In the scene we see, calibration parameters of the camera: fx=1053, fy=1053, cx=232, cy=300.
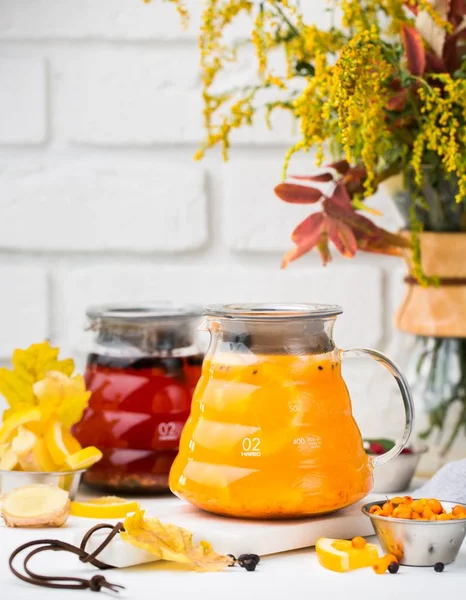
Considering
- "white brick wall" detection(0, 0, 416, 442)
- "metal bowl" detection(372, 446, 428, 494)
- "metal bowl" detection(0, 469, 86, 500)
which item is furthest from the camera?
"white brick wall" detection(0, 0, 416, 442)

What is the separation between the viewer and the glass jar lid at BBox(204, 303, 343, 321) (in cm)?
78

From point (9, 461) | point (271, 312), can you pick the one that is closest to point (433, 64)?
point (271, 312)

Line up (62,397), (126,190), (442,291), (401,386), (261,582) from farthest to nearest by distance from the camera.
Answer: (126,190), (442,291), (62,397), (401,386), (261,582)

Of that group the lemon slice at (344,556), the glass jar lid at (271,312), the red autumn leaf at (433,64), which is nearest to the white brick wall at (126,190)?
the red autumn leaf at (433,64)

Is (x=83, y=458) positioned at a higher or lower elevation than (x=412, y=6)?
lower

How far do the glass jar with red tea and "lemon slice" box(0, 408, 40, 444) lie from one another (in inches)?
2.6

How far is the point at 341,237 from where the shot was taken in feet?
3.14

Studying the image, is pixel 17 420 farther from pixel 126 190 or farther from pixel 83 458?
pixel 126 190

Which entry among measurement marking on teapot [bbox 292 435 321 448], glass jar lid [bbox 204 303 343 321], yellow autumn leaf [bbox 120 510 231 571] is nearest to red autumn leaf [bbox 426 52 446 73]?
glass jar lid [bbox 204 303 343 321]

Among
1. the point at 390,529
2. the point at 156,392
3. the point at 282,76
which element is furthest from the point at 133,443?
the point at 282,76

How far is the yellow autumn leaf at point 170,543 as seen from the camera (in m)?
0.71

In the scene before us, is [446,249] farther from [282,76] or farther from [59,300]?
[59,300]

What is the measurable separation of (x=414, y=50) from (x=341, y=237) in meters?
0.18

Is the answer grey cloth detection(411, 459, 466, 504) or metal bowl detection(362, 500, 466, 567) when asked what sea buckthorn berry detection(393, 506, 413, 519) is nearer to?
metal bowl detection(362, 500, 466, 567)
